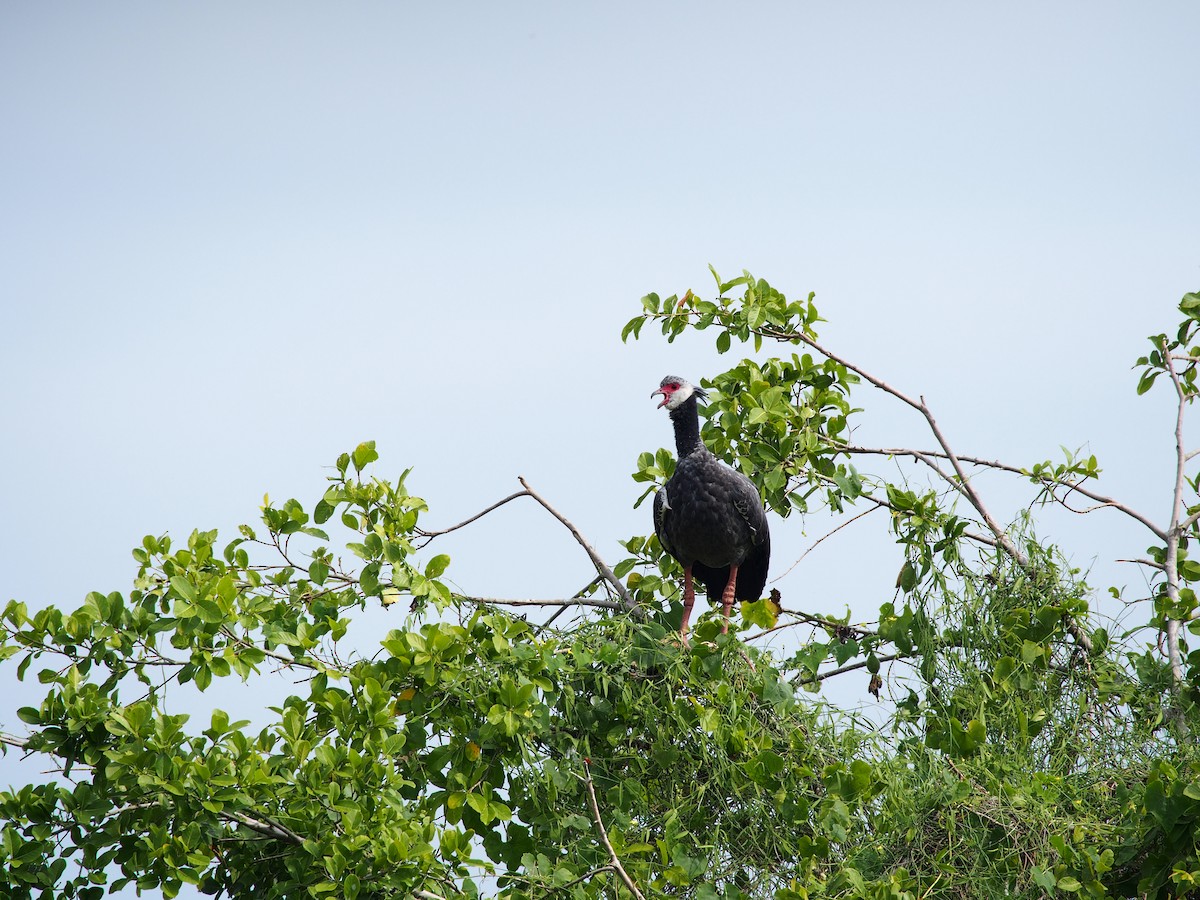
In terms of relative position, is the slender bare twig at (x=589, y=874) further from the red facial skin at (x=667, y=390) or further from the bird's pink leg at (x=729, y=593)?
the red facial skin at (x=667, y=390)

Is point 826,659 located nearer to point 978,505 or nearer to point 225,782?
point 978,505

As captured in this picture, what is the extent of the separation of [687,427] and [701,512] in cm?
49

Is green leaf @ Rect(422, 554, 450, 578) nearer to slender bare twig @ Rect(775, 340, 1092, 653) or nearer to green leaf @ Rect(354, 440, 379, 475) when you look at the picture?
green leaf @ Rect(354, 440, 379, 475)

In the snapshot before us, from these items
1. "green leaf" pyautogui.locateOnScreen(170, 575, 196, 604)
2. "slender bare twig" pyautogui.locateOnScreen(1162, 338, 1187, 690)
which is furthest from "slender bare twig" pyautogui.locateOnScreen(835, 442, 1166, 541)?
"green leaf" pyautogui.locateOnScreen(170, 575, 196, 604)

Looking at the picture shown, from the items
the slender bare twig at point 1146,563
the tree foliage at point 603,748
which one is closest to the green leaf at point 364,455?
the tree foliage at point 603,748

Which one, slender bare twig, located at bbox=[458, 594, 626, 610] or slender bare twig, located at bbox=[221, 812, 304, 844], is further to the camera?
slender bare twig, located at bbox=[458, 594, 626, 610]

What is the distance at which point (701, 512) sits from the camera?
5359 mm

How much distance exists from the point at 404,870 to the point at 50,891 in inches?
51.0

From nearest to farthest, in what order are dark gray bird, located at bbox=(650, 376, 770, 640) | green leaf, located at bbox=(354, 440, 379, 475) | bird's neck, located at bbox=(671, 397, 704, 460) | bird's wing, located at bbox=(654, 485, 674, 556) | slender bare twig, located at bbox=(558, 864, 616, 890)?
slender bare twig, located at bbox=(558, 864, 616, 890) → green leaf, located at bbox=(354, 440, 379, 475) → dark gray bird, located at bbox=(650, 376, 770, 640) → bird's wing, located at bbox=(654, 485, 674, 556) → bird's neck, located at bbox=(671, 397, 704, 460)

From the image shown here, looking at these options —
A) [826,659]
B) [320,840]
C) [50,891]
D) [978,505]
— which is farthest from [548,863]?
[978,505]

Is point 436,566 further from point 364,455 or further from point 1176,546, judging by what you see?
point 1176,546

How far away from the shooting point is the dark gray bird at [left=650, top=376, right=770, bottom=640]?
5.38m

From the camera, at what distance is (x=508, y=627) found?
4.39 meters

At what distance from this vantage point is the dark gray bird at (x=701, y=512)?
5375 mm
